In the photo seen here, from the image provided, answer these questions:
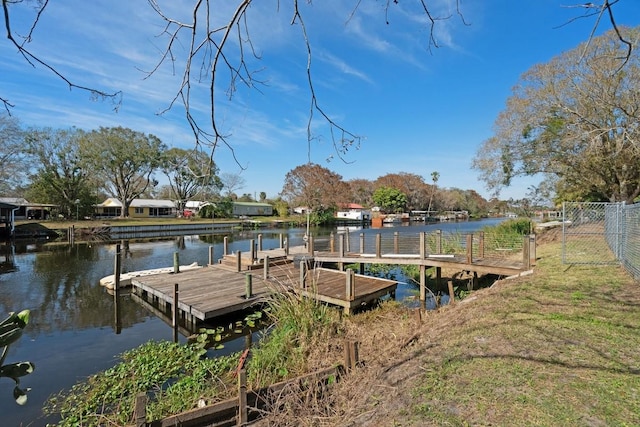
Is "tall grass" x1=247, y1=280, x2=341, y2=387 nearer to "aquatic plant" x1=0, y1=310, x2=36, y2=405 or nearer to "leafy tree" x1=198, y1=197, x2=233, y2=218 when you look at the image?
"aquatic plant" x1=0, y1=310, x2=36, y2=405

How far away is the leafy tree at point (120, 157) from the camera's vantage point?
42438mm

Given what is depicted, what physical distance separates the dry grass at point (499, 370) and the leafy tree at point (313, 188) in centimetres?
4643

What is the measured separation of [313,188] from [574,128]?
132 ft

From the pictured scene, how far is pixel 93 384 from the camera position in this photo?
5.96 metres

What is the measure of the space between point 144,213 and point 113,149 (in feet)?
48.5

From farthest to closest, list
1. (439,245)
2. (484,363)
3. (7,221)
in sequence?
(7,221) → (439,245) → (484,363)

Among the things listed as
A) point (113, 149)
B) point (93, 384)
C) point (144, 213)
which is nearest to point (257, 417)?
point (93, 384)

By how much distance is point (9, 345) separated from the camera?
1.47 m

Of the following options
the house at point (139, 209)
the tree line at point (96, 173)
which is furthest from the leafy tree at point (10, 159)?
the house at point (139, 209)

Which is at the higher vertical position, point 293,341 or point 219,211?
point 219,211

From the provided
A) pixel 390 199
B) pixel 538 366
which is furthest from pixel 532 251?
pixel 390 199

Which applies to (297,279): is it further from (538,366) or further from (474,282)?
(538,366)

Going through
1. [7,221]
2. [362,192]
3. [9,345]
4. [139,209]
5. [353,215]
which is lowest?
[9,345]

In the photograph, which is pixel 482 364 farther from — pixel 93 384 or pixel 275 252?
pixel 275 252
